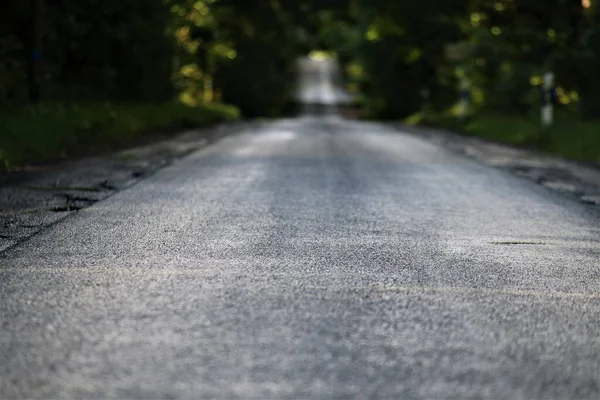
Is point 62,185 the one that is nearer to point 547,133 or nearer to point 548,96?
point 547,133

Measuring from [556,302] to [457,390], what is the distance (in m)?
1.75

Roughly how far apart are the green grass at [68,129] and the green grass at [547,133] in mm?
8167

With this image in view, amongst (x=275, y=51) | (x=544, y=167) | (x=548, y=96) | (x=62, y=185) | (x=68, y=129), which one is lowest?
(x=544, y=167)

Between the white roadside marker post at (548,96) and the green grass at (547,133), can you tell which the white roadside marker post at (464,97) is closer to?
the green grass at (547,133)

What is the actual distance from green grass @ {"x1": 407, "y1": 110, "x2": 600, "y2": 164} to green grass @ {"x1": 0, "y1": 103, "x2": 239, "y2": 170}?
817cm

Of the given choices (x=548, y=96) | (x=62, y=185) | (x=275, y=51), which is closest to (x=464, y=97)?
(x=548, y=96)

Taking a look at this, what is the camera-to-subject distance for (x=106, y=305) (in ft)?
16.0

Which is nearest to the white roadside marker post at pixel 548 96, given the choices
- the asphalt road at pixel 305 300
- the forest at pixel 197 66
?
the forest at pixel 197 66

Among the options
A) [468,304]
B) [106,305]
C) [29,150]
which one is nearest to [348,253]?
[468,304]

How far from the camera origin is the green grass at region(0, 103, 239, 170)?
45.7 feet

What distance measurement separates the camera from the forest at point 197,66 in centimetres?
1811

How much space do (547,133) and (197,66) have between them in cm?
2612

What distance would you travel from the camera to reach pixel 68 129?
16.5m

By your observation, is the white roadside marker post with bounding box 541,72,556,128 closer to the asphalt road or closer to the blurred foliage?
the blurred foliage
